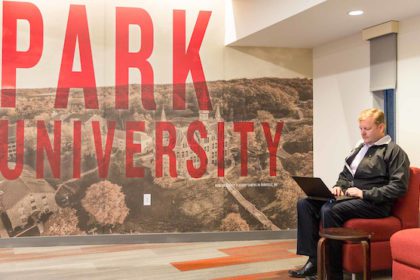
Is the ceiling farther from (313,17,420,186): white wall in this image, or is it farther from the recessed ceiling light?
(313,17,420,186): white wall

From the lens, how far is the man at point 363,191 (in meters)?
3.54

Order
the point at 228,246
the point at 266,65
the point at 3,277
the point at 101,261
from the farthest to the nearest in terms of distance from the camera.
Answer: the point at 266,65
the point at 228,246
the point at 101,261
the point at 3,277

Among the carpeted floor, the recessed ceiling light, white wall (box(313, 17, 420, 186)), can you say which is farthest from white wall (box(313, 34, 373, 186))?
the carpeted floor

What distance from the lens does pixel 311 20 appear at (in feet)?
14.4

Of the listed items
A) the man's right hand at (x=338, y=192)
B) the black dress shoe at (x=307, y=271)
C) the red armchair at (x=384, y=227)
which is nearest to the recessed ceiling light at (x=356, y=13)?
the red armchair at (x=384, y=227)

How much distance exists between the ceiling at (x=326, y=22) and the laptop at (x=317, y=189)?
4.71ft

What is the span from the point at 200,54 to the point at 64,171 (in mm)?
1958

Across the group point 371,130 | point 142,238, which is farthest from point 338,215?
point 142,238

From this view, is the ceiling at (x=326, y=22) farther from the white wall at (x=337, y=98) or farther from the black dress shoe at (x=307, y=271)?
the black dress shoe at (x=307, y=271)

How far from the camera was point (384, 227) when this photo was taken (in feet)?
11.7

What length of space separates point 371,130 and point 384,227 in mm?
746

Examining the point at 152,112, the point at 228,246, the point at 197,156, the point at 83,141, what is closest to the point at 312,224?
the point at 228,246

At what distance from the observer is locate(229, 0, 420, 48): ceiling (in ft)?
12.9

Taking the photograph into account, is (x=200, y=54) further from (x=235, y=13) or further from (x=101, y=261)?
(x=101, y=261)
